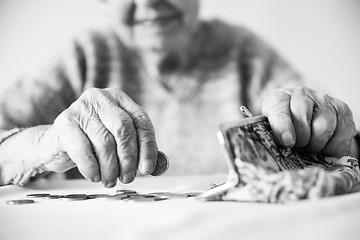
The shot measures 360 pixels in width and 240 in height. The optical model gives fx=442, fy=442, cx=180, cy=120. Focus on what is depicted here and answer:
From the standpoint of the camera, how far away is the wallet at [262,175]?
634 millimetres

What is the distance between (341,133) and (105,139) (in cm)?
49

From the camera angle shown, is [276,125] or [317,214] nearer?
[317,214]

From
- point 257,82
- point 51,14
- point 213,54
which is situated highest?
point 51,14

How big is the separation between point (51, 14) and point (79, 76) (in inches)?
33.4

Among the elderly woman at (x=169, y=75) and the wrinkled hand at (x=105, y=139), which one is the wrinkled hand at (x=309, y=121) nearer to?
the wrinkled hand at (x=105, y=139)

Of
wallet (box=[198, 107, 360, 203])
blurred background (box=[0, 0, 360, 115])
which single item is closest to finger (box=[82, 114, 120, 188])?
wallet (box=[198, 107, 360, 203])

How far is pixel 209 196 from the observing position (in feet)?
2.33

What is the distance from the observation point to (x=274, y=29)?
2613 millimetres

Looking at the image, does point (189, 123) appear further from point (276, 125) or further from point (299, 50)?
point (276, 125)

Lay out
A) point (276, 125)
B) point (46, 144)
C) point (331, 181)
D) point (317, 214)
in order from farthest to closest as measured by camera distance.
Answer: point (46, 144) < point (276, 125) < point (331, 181) < point (317, 214)

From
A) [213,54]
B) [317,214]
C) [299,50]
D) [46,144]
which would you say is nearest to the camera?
[317,214]

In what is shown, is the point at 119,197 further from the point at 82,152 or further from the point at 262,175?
the point at 262,175

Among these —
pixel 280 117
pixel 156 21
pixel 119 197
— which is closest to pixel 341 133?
pixel 280 117

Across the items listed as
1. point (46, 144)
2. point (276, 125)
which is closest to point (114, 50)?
point (46, 144)
